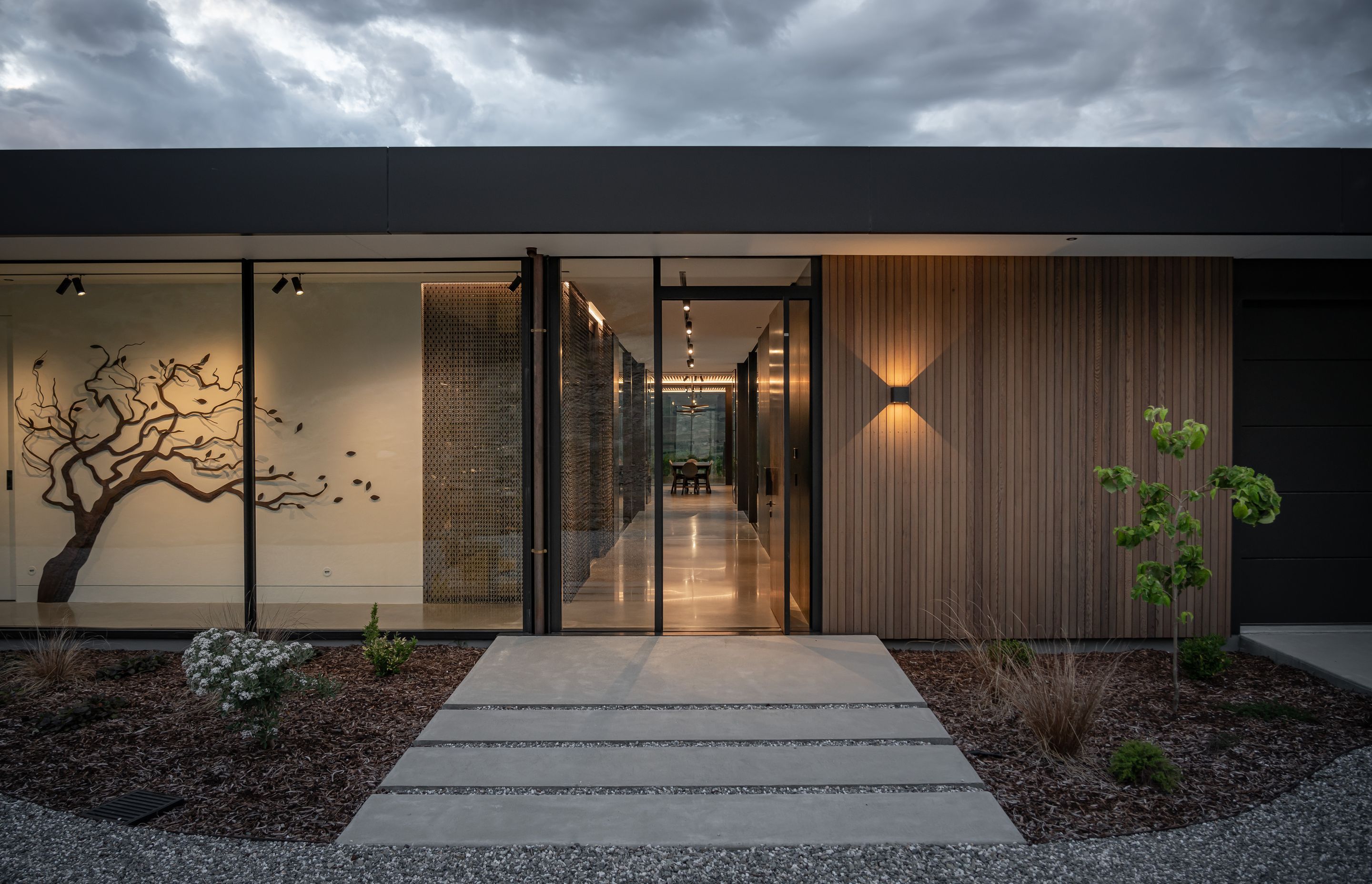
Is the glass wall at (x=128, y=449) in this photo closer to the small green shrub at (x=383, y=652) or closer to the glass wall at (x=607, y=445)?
the small green shrub at (x=383, y=652)

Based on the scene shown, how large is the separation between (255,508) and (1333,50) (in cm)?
2215

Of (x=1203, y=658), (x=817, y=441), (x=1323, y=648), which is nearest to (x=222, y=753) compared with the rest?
(x=817, y=441)

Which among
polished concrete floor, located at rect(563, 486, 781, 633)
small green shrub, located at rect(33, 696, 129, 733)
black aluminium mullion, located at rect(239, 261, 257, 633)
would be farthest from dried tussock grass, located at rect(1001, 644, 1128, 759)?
black aluminium mullion, located at rect(239, 261, 257, 633)

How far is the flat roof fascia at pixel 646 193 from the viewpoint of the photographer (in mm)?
4645

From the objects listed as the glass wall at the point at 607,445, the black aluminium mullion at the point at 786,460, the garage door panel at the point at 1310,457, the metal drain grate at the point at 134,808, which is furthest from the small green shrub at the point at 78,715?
the garage door panel at the point at 1310,457

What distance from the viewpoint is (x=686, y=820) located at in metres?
3.02

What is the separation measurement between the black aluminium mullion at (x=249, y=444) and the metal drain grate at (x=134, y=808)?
2.56m

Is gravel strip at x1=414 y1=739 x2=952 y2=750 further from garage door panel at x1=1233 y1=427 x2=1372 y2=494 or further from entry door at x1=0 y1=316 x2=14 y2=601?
entry door at x1=0 y1=316 x2=14 y2=601

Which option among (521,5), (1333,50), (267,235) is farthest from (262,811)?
(1333,50)

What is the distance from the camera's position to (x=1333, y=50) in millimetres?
15570

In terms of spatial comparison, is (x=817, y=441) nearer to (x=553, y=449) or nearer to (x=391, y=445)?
(x=553, y=449)

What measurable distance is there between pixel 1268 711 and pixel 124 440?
8224 millimetres

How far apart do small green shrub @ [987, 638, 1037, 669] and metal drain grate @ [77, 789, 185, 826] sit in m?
4.49

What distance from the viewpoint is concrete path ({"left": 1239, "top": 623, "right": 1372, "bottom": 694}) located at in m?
4.66
